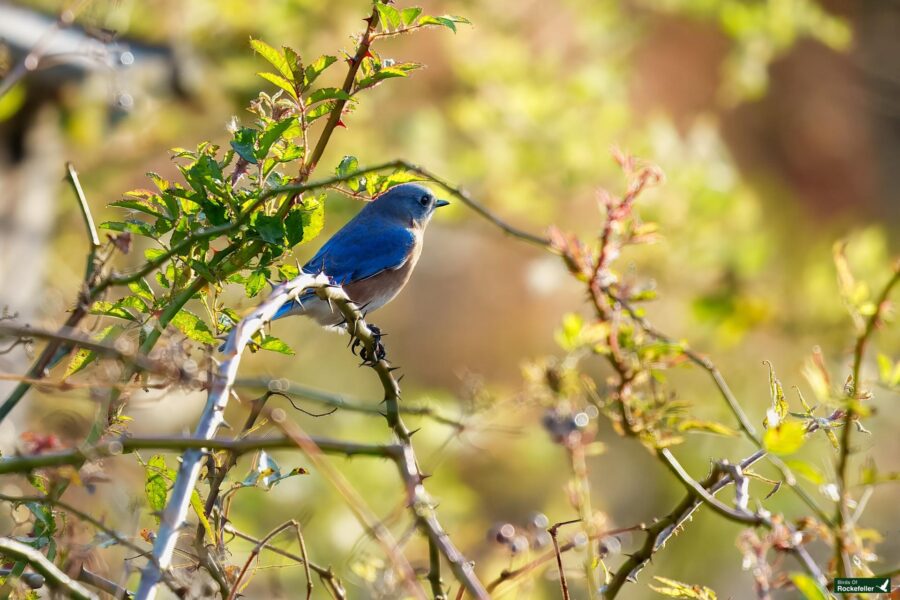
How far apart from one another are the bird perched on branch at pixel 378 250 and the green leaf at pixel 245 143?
168cm

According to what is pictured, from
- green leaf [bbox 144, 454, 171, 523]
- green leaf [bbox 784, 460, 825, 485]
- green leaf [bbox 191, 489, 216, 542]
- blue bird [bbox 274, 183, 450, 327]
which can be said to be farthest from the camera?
blue bird [bbox 274, 183, 450, 327]

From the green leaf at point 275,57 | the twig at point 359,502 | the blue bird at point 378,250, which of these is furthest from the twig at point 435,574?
the blue bird at point 378,250

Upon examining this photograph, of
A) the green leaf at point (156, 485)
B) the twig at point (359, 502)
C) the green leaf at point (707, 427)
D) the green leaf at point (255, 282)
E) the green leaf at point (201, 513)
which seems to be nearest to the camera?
the twig at point (359, 502)

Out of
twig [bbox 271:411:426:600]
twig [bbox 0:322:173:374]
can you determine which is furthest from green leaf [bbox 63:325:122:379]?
twig [bbox 271:411:426:600]

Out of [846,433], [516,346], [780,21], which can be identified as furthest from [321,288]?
[516,346]

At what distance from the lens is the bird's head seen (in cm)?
377

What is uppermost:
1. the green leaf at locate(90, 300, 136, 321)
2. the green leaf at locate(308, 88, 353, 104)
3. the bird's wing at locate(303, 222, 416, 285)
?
the bird's wing at locate(303, 222, 416, 285)

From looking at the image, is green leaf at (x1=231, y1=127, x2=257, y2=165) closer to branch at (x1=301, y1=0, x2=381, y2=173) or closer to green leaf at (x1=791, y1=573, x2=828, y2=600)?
branch at (x1=301, y1=0, x2=381, y2=173)

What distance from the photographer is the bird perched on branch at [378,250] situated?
3.32 m

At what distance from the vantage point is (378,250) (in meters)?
3.46

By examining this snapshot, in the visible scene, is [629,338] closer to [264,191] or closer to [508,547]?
[508,547]

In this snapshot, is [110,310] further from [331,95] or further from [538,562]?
[538,562]

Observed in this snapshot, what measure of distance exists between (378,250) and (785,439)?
2594 millimetres

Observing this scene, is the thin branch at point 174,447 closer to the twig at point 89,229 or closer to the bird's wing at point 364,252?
the twig at point 89,229
